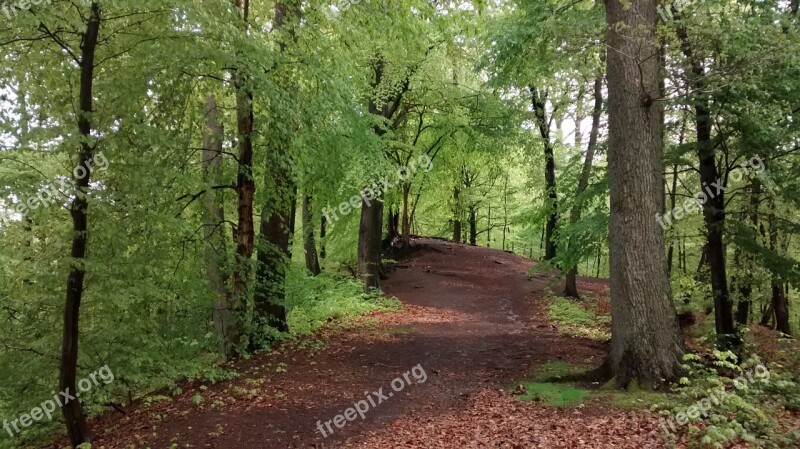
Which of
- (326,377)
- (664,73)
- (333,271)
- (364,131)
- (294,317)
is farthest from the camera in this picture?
(333,271)

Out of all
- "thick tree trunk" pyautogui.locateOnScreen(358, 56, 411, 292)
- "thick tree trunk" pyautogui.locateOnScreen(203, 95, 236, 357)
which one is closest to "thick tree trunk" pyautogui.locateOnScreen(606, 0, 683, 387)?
"thick tree trunk" pyautogui.locateOnScreen(203, 95, 236, 357)

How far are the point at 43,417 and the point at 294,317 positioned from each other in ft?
20.2

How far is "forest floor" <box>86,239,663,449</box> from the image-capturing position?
5371 mm

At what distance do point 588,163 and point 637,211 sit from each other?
687cm

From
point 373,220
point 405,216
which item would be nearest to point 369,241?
point 373,220

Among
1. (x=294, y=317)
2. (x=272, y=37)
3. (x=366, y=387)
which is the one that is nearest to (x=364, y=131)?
(x=272, y=37)

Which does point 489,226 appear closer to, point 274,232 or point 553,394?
point 274,232

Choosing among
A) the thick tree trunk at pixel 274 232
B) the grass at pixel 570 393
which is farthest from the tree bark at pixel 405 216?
the grass at pixel 570 393

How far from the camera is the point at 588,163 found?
12547mm

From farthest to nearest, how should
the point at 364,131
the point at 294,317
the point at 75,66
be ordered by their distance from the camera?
the point at 294,317
the point at 364,131
the point at 75,66

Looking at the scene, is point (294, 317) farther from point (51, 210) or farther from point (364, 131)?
point (51, 210)

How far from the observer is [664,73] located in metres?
7.27

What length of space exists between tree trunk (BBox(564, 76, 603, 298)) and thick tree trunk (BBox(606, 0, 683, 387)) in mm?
3476

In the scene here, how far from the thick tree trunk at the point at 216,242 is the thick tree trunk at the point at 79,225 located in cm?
198
